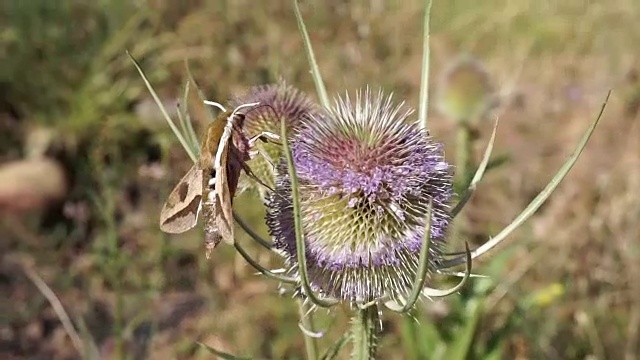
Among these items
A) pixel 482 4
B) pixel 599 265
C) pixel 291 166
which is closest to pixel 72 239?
pixel 599 265

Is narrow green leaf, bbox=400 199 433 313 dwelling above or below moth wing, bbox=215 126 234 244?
below

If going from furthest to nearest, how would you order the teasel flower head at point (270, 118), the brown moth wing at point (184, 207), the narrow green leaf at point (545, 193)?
1. the teasel flower head at point (270, 118)
2. the brown moth wing at point (184, 207)
3. the narrow green leaf at point (545, 193)

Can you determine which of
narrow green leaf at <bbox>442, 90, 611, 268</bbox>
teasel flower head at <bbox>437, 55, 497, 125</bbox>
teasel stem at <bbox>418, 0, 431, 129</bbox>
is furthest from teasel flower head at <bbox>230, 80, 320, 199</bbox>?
teasel flower head at <bbox>437, 55, 497, 125</bbox>

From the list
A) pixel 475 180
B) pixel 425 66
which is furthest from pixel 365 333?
pixel 425 66

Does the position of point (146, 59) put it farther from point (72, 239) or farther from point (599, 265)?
point (599, 265)

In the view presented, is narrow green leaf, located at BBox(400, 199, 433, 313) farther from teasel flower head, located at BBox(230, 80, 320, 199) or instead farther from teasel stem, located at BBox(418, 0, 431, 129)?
teasel flower head, located at BBox(230, 80, 320, 199)

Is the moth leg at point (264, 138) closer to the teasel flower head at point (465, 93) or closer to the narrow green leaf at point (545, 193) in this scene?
the narrow green leaf at point (545, 193)

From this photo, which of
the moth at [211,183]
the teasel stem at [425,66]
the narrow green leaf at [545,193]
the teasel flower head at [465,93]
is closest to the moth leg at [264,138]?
the moth at [211,183]
